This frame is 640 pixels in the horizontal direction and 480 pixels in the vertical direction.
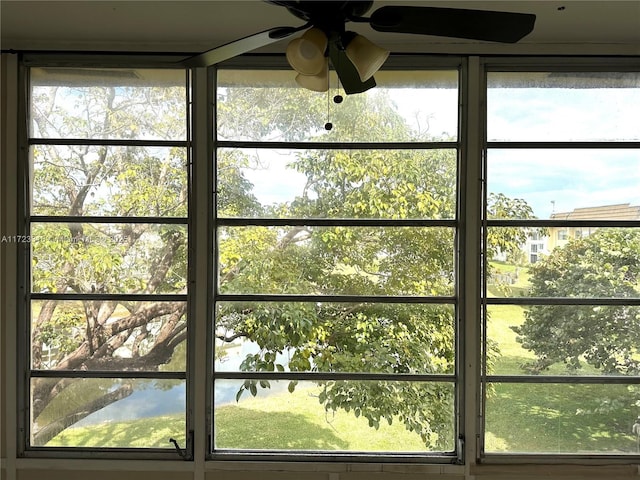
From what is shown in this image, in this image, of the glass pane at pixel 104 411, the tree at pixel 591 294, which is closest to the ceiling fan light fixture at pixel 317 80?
the tree at pixel 591 294

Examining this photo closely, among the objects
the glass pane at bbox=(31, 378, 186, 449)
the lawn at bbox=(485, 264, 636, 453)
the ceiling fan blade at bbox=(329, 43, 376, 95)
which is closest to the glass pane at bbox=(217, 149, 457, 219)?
the lawn at bbox=(485, 264, 636, 453)

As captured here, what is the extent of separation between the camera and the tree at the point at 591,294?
227cm

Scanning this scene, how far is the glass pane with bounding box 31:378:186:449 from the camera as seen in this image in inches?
90.7

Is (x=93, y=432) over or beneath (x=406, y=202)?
beneath

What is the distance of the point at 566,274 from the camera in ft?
7.47

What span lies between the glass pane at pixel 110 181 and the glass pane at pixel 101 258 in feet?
0.35

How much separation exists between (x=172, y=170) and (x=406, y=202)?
1.40 m

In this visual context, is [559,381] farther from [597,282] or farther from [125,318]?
[125,318]

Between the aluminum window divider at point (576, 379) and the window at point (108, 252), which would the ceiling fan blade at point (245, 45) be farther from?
the aluminum window divider at point (576, 379)

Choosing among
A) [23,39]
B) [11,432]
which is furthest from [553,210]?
[11,432]

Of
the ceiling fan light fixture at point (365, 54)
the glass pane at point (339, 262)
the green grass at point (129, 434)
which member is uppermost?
the ceiling fan light fixture at point (365, 54)

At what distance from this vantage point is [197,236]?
88.9 inches

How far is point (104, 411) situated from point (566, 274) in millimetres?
2869

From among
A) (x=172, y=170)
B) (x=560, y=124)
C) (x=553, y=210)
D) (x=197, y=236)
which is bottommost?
(x=197, y=236)
